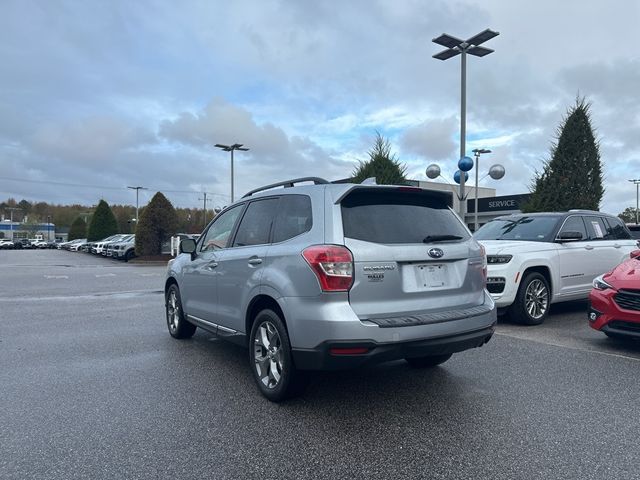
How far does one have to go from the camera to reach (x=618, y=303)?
232 inches

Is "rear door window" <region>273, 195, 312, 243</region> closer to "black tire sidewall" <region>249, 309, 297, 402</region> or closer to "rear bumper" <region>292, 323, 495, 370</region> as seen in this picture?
"black tire sidewall" <region>249, 309, 297, 402</region>

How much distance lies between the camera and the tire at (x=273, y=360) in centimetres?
405

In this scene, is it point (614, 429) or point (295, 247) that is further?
point (295, 247)

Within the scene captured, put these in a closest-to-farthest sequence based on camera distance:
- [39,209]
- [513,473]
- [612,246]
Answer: [513,473] < [612,246] < [39,209]

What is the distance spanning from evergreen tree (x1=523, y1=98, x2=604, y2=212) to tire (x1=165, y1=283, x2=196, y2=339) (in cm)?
1337

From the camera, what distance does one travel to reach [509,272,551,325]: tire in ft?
24.7

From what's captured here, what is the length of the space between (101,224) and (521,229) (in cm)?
4678

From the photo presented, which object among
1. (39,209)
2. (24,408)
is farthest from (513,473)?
(39,209)

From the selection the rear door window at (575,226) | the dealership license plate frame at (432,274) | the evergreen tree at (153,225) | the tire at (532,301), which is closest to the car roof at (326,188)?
the dealership license plate frame at (432,274)

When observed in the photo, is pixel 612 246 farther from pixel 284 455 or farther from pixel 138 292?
pixel 138 292

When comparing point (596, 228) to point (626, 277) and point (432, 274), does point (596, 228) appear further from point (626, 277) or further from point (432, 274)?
point (432, 274)

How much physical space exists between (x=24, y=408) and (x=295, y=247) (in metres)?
2.57

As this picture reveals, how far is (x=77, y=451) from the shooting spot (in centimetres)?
335

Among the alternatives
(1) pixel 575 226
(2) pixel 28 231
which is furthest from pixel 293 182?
(2) pixel 28 231
